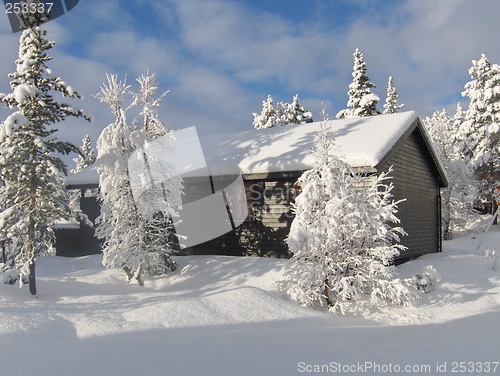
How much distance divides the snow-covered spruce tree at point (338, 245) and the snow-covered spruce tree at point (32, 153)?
654 cm

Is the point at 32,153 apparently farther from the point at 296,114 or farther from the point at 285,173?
the point at 296,114

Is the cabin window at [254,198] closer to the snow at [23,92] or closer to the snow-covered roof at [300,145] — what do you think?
the snow-covered roof at [300,145]

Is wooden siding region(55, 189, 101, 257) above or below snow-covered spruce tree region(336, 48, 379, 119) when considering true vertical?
below

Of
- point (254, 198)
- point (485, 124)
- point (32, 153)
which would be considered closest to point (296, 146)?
point (254, 198)

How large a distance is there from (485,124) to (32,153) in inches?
1257

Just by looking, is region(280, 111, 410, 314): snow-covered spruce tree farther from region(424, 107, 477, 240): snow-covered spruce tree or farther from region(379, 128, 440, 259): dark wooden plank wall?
region(424, 107, 477, 240): snow-covered spruce tree

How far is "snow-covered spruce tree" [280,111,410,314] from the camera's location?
29.5 ft

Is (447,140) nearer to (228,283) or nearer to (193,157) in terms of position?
(193,157)

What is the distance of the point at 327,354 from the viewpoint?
550cm

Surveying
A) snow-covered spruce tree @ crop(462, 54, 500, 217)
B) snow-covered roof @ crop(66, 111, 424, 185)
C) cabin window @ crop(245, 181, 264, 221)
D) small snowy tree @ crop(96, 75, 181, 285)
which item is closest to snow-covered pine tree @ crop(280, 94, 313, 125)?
snow-covered spruce tree @ crop(462, 54, 500, 217)

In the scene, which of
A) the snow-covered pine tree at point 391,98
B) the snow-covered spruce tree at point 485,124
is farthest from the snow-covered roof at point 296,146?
the snow-covered pine tree at point 391,98

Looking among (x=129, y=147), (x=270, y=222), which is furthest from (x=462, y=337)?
(x=129, y=147)

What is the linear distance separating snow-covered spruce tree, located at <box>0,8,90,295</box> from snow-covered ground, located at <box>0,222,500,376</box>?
1.53 meters

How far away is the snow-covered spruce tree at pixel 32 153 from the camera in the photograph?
10.1m
